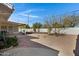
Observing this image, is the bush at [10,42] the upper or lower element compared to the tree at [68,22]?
lower

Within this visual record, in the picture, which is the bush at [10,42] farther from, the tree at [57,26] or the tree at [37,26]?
the tree at [57,26]

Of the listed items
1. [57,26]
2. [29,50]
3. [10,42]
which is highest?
[57,26]

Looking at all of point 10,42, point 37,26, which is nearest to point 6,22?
point 10,42

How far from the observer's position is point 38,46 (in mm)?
6535

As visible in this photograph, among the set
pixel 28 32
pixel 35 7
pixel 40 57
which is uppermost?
pixel 35 7

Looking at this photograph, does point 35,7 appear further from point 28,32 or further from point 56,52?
point 56,52

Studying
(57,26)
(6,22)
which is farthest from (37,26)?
(6,22)

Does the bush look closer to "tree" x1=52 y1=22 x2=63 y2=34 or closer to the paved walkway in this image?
the paved walkway

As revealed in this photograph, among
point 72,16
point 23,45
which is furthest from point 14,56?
point 72,16

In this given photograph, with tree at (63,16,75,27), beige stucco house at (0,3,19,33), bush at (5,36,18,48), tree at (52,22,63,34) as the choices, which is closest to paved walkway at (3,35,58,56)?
bush at (5,36,18,48)

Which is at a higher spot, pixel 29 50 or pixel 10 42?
pixel 10 42

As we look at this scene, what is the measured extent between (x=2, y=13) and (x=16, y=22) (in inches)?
11.3

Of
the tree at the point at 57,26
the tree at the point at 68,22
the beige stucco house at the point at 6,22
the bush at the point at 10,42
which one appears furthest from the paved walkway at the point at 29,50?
the tree at the point at 68,22

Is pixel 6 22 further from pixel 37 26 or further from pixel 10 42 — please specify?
pixel 37 26
